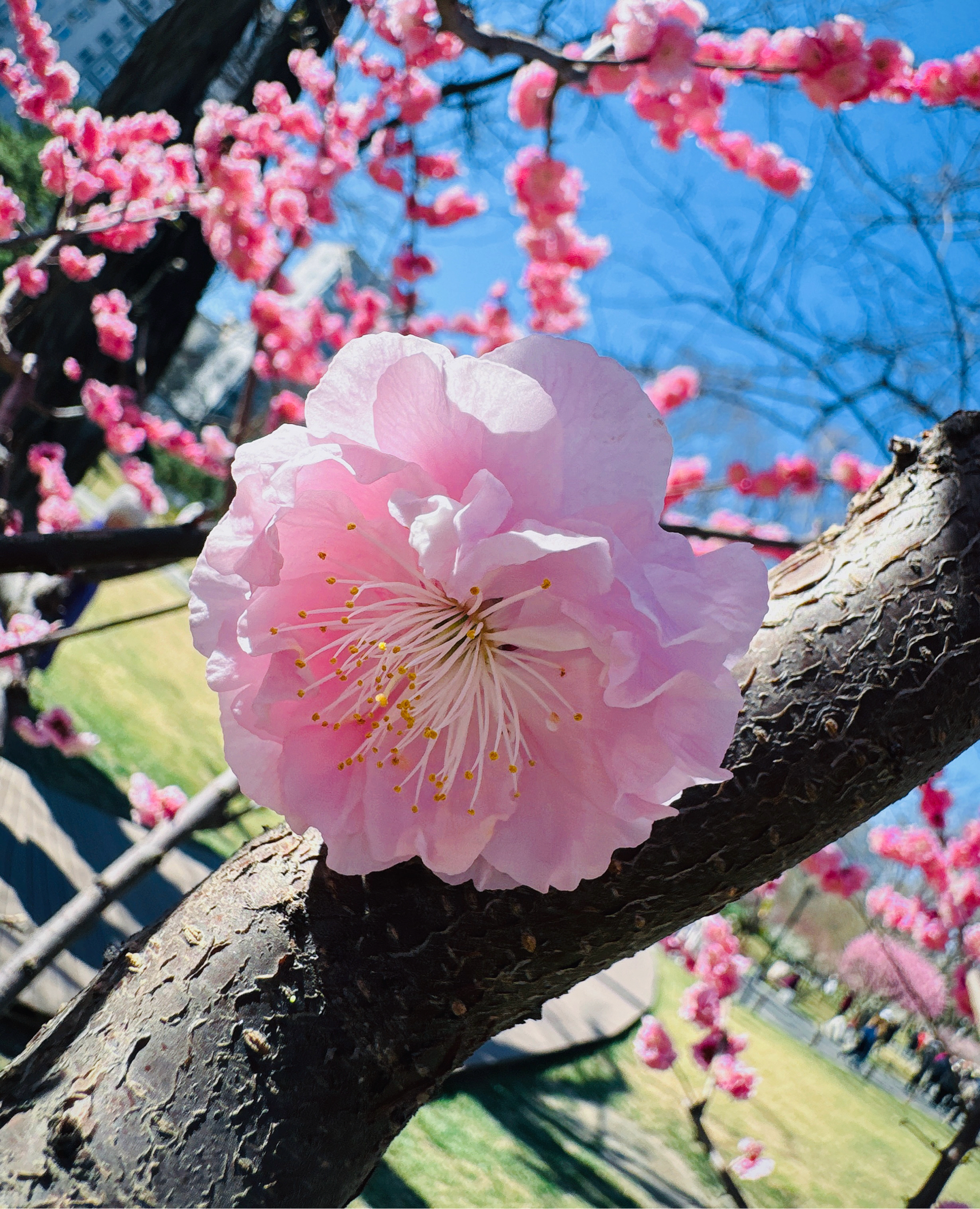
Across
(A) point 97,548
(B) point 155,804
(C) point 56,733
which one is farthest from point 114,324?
(A) point 97,548

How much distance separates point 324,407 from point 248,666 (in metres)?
0.21

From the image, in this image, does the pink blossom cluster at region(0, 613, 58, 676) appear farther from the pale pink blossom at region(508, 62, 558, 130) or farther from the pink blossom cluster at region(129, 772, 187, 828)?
the pale pink blossom at region(508, 62, 558, 130)

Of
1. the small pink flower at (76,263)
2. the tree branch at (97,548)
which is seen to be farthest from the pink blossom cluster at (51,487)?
the tree branch at (97,548)

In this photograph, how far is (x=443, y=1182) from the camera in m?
3.04

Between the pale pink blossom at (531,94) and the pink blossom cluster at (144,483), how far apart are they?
12.6ft

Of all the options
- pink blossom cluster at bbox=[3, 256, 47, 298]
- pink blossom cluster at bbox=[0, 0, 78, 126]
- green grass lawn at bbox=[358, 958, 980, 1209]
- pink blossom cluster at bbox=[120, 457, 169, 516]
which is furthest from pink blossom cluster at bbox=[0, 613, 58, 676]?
green grass lawn at bbox=[358, 958, 980, 1209]

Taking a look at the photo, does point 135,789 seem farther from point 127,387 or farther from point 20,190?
point 127,387

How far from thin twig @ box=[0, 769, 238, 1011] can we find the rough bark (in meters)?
0.71

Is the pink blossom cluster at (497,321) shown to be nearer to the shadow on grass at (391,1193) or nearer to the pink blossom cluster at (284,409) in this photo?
the pink blossom cluster at (284,409)

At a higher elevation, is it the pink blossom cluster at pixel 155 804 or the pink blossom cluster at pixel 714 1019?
the pink blossom cluster at pixel 714 1019

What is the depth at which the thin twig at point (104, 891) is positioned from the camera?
1430mm

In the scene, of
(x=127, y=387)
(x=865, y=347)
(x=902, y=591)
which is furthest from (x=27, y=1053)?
(x=127, y=387)

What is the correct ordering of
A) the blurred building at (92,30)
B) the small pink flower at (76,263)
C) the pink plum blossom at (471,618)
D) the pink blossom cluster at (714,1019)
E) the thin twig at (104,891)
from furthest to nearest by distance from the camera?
the pink blossom cluster at (714,1019)
the small pink flower at (76,263)
the blurred building at (92,30)
the thin twig at (104,891)
the pink plum blossom at (471,618)

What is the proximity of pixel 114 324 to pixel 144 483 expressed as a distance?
1678mm
